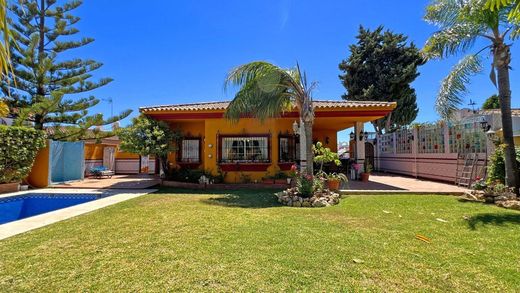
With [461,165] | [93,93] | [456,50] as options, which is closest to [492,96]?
[461,165]

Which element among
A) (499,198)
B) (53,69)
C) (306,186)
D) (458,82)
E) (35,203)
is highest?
(53,69)

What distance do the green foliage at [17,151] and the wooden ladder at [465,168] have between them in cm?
1821

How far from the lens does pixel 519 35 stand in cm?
663

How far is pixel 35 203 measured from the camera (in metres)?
9.69

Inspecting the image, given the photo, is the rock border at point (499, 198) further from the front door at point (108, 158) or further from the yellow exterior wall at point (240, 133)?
the front door at point (108, 158)

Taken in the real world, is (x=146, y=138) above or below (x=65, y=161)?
above

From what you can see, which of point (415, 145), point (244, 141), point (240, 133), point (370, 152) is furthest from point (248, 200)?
point (370, 152)

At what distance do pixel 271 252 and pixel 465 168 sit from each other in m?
10.5

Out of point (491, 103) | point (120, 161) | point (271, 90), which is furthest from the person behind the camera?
point (491, 103)

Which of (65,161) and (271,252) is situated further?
(65,161)

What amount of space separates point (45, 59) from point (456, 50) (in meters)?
19.7

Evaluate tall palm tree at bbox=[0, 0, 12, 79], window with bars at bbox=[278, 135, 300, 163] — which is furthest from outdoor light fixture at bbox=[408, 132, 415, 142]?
tall palm tree at bbox=[0, 0, 12, 79]

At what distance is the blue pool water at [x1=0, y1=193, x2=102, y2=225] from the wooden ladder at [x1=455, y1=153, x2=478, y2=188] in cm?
1441

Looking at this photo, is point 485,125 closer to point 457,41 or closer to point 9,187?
point 457,41
